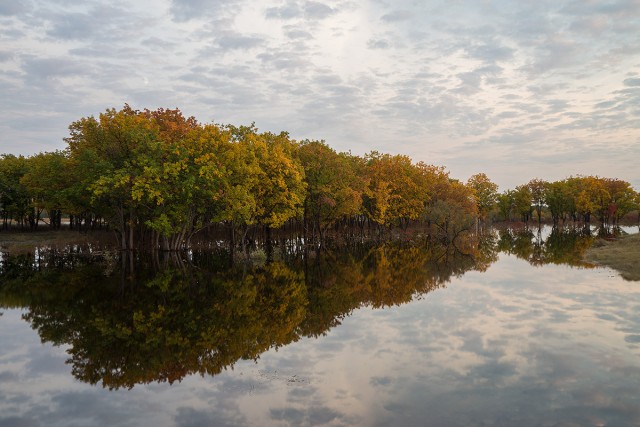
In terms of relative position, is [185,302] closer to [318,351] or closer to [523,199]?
[318,351]

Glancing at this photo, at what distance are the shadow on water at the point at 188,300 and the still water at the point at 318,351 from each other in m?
0.13

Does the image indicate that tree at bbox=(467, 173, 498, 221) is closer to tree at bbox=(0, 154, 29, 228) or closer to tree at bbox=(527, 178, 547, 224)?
tree at bbox=(527, 178, 547, 224)

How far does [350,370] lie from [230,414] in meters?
4.81

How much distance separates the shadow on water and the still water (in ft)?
0.43

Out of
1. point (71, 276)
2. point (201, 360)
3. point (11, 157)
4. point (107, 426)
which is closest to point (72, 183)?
point (71, 276)

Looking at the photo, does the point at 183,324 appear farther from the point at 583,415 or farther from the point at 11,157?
the point at 11,157

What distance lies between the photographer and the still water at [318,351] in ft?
41.2

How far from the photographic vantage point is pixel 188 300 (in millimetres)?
26719

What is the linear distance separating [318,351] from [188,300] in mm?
11496

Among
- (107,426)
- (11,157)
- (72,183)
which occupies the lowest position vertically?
(107,426)

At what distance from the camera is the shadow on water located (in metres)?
17.4

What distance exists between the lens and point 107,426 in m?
11.8

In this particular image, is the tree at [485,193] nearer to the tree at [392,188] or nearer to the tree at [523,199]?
the tree at [523,199]

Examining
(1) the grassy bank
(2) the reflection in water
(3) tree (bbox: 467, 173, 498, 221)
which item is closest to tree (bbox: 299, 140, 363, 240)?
(2) the reflection in water
